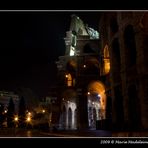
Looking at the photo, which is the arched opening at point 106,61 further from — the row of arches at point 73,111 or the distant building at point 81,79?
the row of arches at point 73,111

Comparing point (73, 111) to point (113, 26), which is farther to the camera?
point (73, 111)

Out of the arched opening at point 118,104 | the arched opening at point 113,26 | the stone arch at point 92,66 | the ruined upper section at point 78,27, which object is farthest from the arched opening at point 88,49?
the arched opening at point 118,104

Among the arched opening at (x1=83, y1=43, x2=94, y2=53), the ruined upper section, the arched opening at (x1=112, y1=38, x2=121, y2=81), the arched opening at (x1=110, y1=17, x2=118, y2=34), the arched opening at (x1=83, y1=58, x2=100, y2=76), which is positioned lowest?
the arched opening at (x1=112, y1=38, x2=121, y2=81)

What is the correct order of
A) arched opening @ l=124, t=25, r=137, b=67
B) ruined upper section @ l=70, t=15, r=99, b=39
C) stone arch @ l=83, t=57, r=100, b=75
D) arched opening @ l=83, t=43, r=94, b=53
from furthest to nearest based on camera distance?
ruined upper section @ l=70, t=15, r=99, b=39, arched opening @ l=83, t=43, r=94, b=53, stone arch @ l=83, t=57, r=100, b=75, arched opening @ l=124, t=25, r=137, b=67

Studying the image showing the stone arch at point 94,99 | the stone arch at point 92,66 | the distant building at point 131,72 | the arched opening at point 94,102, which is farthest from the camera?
the stone arch at point 92,66

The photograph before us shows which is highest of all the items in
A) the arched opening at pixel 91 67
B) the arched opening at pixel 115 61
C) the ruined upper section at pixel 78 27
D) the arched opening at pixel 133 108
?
the ruined upper section at pixel 78 27

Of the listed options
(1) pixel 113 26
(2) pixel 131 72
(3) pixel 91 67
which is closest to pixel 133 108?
(2) pixel 131 72

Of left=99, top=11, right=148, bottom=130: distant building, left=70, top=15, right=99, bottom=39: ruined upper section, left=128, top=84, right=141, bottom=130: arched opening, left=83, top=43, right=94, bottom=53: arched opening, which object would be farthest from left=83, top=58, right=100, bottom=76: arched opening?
left=128, top=84, right=141, bottom=130: arched opening

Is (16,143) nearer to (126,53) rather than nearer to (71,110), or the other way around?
(126,53)

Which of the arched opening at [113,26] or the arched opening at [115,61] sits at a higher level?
the arched opening at [113,26]

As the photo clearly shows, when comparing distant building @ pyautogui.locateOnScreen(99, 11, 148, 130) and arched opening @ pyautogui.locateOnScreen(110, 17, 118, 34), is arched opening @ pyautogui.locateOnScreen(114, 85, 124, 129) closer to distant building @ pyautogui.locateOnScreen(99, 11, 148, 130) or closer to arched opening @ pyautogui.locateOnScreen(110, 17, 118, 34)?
distant building @ pyautogui.locateOnScreen(99, 11, 148, 130)

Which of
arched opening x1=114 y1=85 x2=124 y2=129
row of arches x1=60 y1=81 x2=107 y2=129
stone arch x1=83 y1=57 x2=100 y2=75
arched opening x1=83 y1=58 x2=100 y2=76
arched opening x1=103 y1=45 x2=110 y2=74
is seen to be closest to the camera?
arched opening x1=114 y1=85 x2=124 y2=129

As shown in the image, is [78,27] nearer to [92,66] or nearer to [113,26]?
[92,66]

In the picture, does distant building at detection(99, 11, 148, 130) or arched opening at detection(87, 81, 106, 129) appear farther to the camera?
arched opening at detection(87, 81, 106, 129)
